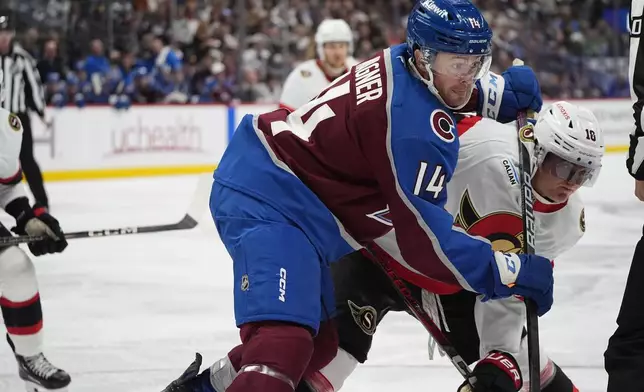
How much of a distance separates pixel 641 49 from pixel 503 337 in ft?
2.33

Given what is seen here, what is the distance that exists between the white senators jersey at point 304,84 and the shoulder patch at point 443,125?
134 inches

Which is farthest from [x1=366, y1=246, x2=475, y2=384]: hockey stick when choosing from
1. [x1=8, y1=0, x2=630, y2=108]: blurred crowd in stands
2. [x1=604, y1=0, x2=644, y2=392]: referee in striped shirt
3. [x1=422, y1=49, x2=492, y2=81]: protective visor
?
[x1=8, y1=0, x2=630, y2=108]: blurred crowd in stands

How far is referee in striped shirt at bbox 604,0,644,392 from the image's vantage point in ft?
6.15

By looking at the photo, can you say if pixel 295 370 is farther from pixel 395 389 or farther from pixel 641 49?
pixel 395 389

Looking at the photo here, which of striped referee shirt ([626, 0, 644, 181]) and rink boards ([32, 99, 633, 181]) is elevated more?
striped referee shirt ([626, 0, 644, 181])

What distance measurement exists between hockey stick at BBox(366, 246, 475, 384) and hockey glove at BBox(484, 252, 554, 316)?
0.35 metres

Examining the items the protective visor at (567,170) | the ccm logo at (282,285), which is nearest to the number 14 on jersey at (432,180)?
the ccm logo at (282,285)

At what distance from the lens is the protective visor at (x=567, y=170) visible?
222cm

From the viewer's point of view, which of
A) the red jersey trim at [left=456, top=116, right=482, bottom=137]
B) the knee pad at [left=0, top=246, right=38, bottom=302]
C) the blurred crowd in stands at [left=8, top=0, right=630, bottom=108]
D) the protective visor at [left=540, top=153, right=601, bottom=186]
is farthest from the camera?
the blurred crowd in stands at [left=8, top=0, right=630, bottom=108]

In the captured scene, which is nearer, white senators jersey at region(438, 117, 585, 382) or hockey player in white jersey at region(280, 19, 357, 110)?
white senators jersey at region(438, 117, 585, 382)

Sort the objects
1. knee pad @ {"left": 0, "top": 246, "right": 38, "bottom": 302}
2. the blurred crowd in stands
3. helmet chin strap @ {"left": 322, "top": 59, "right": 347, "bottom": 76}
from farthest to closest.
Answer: the blurred crowd in stands, helmet chin strap @ {"left": 322, "top": 59, "right": 347, "bottom": 76}, knee pad @ {"left": 0, "top": 246, "right": 38, "bottom": 302}

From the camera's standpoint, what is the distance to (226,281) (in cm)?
448

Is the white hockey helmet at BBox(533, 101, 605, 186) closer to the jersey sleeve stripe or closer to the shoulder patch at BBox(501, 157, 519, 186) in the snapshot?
the shoulder patch at BBox(501, 157, 519, 186)

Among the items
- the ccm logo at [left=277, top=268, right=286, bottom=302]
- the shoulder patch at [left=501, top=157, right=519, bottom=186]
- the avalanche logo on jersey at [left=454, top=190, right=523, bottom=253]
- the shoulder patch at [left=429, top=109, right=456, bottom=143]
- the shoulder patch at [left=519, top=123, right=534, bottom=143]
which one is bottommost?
the avalanche logo on jersey at [left=454, top=190, right=523, bottom=253]
